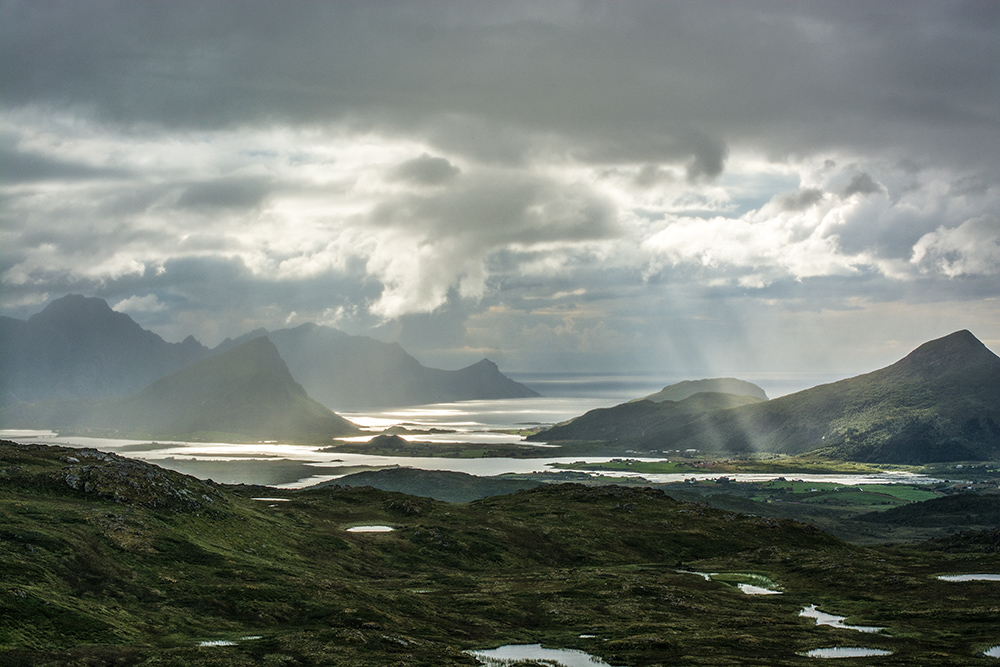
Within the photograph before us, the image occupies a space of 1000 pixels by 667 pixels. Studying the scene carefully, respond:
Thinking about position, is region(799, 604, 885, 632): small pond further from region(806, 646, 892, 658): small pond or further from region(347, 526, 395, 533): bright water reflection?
region(347, 526, 395, 533): bright water reflection

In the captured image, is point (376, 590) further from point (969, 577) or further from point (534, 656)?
point (969, 577)

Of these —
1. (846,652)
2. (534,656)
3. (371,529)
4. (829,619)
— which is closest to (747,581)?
(829,619)

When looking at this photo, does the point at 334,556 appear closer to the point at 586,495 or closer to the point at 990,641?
the point at 990,641

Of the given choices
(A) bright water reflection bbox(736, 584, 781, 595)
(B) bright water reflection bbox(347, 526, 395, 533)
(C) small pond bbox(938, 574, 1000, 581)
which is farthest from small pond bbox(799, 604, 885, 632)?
(B) bright water reflection bbox(347, 526, 395, 533)

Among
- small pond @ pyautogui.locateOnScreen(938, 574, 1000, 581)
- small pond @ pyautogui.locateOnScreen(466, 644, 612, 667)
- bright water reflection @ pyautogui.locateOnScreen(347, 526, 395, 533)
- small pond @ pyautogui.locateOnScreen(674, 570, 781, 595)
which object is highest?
small pond @ pyautogui.locateOnScreen(466, 644, 612, 667)

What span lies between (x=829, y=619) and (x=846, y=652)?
72.8 feet

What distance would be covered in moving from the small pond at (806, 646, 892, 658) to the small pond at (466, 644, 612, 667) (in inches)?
788

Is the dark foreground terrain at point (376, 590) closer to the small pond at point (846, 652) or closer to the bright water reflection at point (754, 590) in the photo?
the small pond at point (846, 652)

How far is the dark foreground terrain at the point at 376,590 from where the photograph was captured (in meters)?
55.0

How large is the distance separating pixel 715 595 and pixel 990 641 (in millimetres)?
35078

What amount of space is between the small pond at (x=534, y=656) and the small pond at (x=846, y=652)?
788 inches

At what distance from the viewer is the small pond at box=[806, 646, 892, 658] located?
2522 inches

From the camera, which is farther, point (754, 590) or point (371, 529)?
point (371, 529)

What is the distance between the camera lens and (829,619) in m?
86.6
